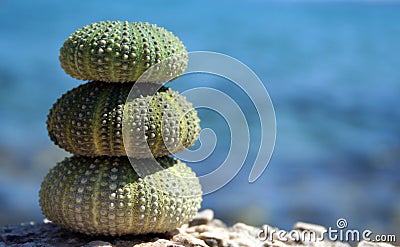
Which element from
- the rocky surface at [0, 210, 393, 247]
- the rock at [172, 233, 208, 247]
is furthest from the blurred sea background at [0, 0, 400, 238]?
the rock at [172, 233, 208, 247]

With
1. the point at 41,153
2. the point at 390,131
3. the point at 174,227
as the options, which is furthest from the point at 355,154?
the point at 174,227

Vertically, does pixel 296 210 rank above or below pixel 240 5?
below

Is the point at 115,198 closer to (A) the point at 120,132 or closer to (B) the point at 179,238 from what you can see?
(A) the point at 120,132

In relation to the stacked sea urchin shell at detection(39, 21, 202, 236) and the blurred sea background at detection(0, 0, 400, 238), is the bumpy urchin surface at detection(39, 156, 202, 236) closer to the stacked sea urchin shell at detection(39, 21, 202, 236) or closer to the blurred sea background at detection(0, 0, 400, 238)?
the stacked sea urchin shell at detection(39, 21, 202, 236)

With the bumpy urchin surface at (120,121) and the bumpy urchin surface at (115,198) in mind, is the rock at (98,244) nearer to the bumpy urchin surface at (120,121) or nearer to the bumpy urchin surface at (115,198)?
the bumpy urchin surface at (115,198)

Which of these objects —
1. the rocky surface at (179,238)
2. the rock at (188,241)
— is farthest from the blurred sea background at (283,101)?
the rock at (188,241)

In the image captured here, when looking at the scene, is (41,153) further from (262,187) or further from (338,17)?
(338,17)
